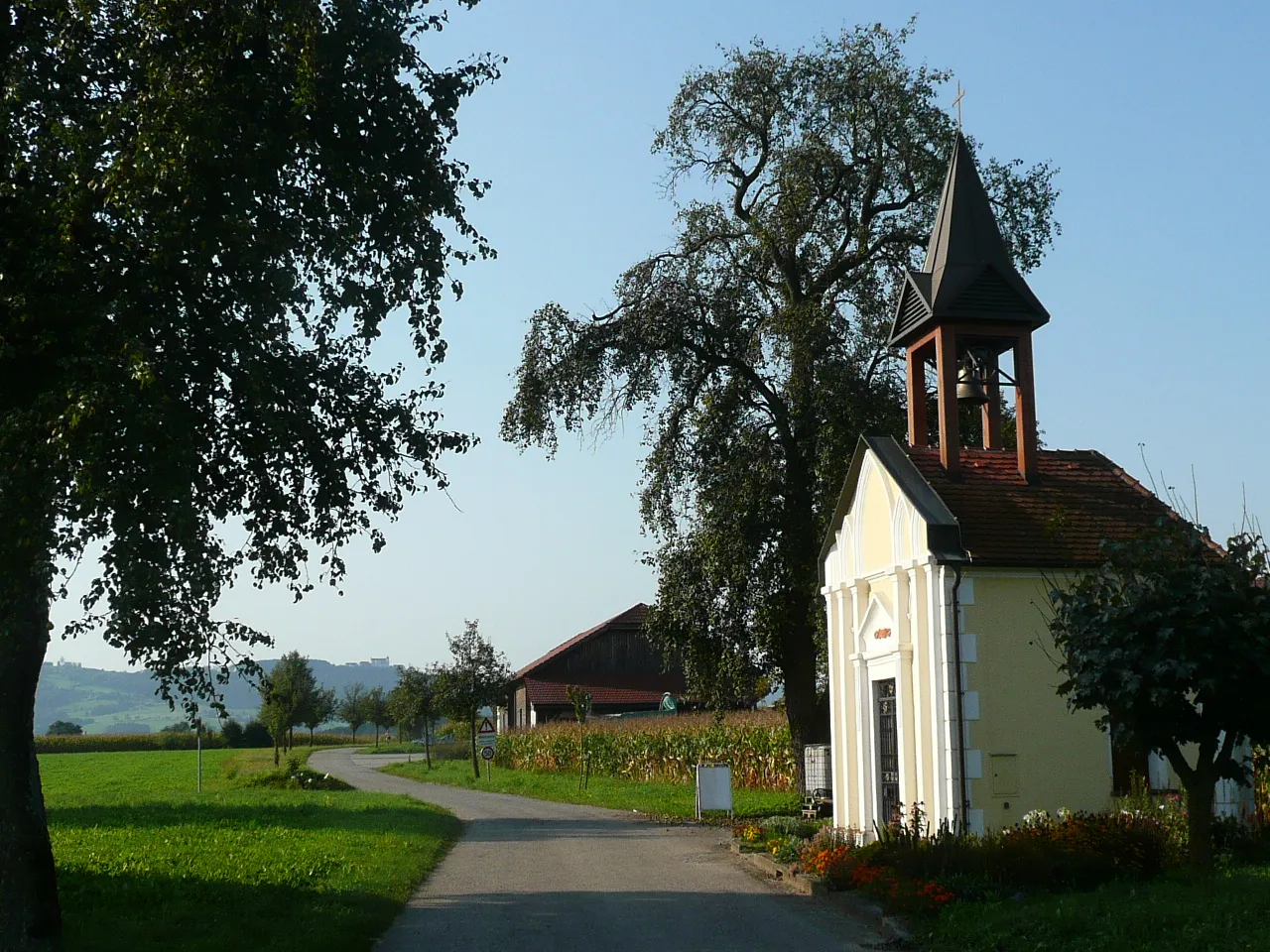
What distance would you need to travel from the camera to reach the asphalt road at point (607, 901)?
42.1 ft

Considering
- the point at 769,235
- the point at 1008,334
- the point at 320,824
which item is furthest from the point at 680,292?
the point at 320,824

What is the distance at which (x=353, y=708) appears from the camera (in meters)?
108

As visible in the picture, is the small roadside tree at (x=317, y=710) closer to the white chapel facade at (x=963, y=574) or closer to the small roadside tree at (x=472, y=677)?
the small roadside tree at (x=472, y=677)

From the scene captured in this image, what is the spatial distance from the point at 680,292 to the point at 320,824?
13.3m

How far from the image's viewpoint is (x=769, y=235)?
28.5m

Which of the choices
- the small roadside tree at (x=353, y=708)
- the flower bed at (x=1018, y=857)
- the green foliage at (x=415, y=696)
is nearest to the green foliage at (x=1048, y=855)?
the flower bed at (x=1018, y=857)

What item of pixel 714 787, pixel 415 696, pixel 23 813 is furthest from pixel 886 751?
pixel 415 696

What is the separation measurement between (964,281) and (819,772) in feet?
35.5

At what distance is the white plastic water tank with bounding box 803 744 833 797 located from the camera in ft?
84.8

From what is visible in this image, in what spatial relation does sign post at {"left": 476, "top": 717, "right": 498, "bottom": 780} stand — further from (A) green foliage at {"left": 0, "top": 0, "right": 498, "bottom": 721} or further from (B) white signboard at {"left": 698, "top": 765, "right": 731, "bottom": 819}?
(A) green foliage at {"left": 0, "top": 0, "right": 498, "bottom": 721}

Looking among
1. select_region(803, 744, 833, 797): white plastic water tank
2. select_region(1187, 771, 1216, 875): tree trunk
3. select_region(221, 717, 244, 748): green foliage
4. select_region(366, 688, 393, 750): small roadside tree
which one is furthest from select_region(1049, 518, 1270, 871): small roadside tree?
select_region(221, 717, 244, 748): green foliage

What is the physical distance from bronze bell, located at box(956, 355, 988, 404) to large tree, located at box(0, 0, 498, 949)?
1004 centimetres

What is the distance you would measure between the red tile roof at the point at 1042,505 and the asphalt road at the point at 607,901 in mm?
5766

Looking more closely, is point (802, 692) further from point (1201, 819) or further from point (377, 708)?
point (377, 708)
